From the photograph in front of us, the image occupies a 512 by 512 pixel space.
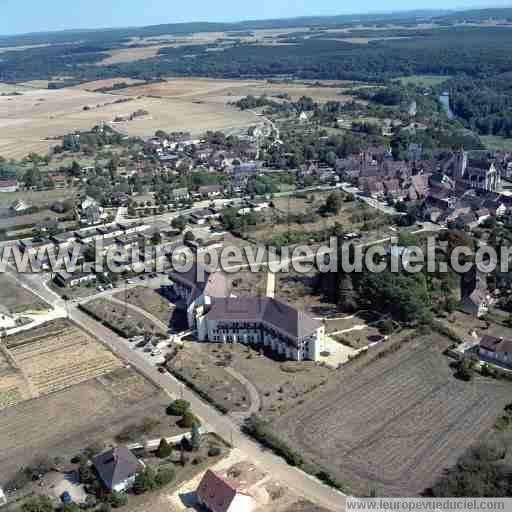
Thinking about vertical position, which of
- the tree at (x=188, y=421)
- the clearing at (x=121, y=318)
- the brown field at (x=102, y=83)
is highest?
the brown field at (x=102, y=83)

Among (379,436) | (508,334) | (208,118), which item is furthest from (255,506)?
(208,118)

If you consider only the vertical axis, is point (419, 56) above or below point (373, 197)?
above

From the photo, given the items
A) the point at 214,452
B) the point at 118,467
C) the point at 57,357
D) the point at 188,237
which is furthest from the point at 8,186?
the point at 214,452

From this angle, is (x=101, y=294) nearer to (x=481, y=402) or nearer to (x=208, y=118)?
(x=481, y=402)

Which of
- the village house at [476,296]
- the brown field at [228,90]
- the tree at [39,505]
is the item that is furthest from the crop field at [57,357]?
the brown field at [228,90]

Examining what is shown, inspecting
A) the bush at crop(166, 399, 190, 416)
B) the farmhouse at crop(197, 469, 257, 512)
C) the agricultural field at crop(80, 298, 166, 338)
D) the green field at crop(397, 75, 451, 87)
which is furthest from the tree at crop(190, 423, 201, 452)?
the green field at crop(397, 75, 451, 87)

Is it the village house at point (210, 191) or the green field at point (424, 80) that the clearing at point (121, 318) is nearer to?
the village house at point (210, 191)
